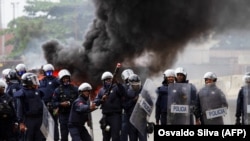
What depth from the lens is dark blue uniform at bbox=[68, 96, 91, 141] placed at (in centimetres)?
1199

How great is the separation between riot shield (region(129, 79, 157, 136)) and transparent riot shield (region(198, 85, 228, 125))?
0.94m

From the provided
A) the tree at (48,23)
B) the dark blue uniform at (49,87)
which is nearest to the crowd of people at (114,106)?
the dark blue uniform at (49,87)

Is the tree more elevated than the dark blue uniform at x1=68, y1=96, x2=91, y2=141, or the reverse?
the tree

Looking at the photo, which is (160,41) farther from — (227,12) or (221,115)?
(221,115)

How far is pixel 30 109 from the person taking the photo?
12281mm

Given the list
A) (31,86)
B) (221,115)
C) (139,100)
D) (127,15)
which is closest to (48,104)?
(31,86)

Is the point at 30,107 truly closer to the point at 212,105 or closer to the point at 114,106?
the point at 114,106

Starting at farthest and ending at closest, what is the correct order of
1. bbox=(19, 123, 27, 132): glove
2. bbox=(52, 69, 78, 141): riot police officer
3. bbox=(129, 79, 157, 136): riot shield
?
bbox=(52, 69, 78, 141): riot police officer
bbox=(19, 123, 27, 132): glove
bbox=(129, 79, 157, 136): riot shield

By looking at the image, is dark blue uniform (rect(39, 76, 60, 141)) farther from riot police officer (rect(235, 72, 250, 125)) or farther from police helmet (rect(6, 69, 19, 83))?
riot police officer (rect(235, 72, 250, 125))

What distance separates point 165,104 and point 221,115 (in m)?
1.48

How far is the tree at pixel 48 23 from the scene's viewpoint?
168 ft

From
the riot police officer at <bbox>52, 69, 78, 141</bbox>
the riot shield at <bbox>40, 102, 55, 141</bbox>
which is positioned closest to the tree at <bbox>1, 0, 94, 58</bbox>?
the riot police officer at <bbox>52, 69, 78, 141</bbox>

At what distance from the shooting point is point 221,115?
11.0 meters

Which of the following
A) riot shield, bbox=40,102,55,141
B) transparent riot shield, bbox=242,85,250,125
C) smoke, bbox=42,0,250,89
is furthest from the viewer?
smoke, bbox=42,0,250,89
